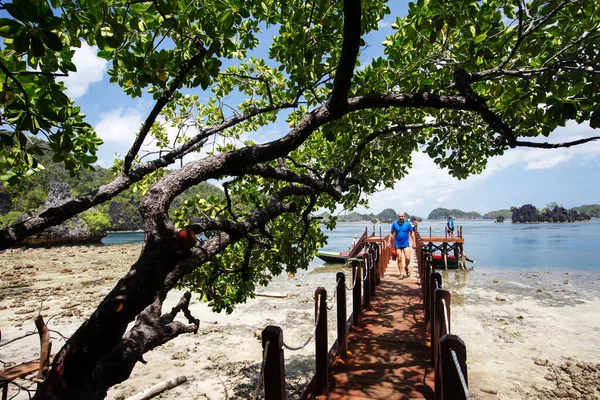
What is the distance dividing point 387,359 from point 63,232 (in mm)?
60795

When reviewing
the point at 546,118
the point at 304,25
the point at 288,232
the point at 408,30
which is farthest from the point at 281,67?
the point at 546,118

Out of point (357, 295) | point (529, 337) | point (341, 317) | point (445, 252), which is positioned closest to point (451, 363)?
point (341, 317)

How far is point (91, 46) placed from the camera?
3996 millimetres

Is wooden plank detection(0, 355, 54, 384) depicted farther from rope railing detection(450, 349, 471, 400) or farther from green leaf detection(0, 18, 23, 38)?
rope railing detection(450, 349, 471, 400)

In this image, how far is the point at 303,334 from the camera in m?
13.3

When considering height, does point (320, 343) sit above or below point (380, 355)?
above

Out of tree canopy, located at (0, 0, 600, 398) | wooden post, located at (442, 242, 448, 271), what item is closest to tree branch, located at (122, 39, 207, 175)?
tree canopy, located at (0, 0, 600, 398)

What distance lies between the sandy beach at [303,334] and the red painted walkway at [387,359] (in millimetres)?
2810

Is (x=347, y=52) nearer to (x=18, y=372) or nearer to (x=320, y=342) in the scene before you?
(x=320, y=342)

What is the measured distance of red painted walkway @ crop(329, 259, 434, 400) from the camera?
460 cm

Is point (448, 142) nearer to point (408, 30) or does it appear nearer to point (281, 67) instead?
point (408, 30)

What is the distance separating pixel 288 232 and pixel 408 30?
3.58m

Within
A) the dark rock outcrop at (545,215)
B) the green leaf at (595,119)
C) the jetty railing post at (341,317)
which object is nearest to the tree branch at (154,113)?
Answer: the jetty railing post at (341,317)

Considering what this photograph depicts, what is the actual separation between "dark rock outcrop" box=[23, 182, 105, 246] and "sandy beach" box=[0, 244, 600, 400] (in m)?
28.1
